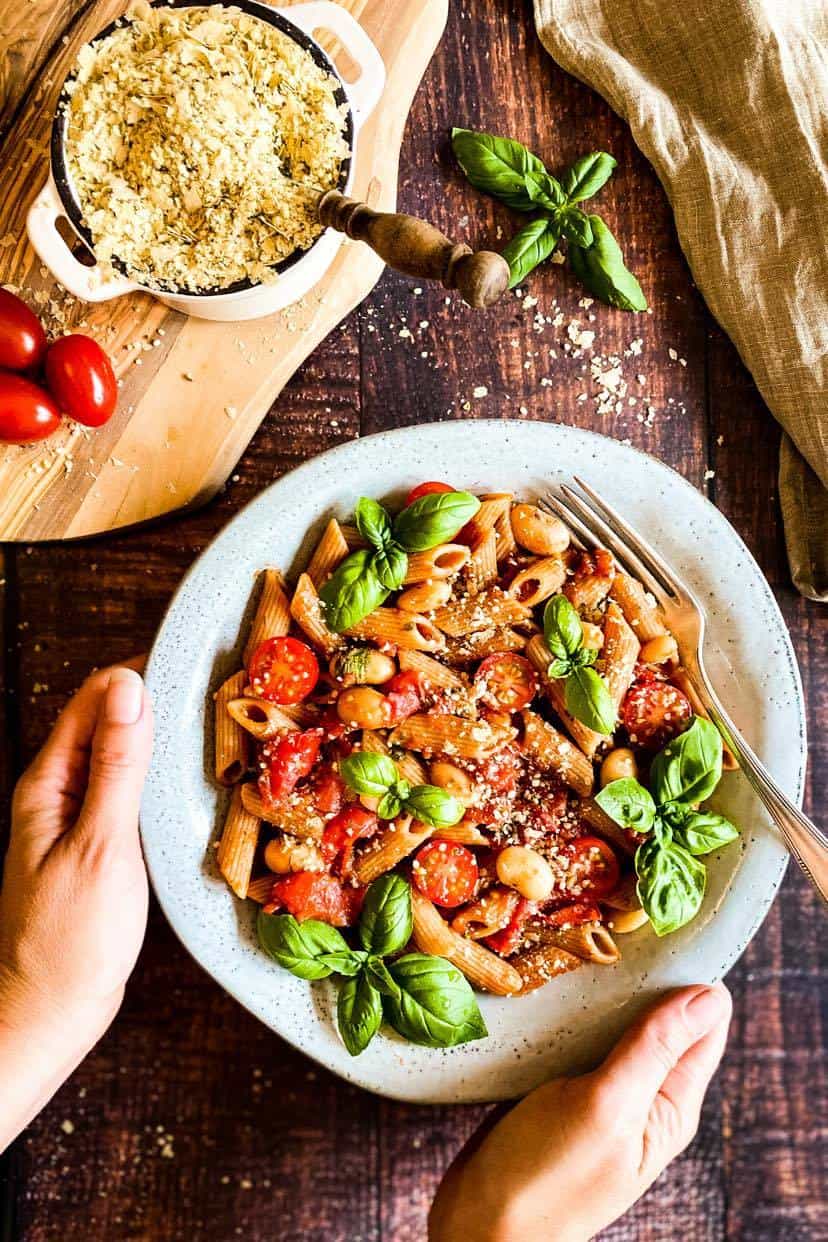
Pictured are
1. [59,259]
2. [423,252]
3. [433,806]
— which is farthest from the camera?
[59,259]

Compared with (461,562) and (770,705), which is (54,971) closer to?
(461,562)

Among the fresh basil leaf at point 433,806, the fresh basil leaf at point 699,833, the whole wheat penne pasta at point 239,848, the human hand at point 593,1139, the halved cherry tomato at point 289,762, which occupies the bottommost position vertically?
the human hand at point 593,1139

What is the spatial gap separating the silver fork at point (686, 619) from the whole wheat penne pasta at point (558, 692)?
0.52 feet

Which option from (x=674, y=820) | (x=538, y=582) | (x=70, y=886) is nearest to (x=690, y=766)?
(x=674, y=820)

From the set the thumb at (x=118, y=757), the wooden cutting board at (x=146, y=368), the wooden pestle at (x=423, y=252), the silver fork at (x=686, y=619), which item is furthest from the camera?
the wooden cutting board at (x=146, y=368)

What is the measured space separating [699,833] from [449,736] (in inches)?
13.8

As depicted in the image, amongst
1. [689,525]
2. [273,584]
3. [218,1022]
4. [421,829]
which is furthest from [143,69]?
[218,1022]

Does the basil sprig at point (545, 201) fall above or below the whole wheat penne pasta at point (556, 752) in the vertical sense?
above

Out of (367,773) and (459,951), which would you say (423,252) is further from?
(459,951)

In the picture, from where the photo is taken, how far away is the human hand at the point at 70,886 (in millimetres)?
1319

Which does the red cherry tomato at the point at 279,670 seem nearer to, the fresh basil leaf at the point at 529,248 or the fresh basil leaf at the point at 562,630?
the fresh basil leaf at the point at 562,630

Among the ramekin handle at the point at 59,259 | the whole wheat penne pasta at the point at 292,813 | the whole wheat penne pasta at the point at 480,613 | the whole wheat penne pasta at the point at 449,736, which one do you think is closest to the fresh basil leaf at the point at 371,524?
the whole wheat penne pasta at the point at 480,613

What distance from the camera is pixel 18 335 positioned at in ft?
4.72

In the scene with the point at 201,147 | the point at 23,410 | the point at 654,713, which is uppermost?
the point at 201,147
